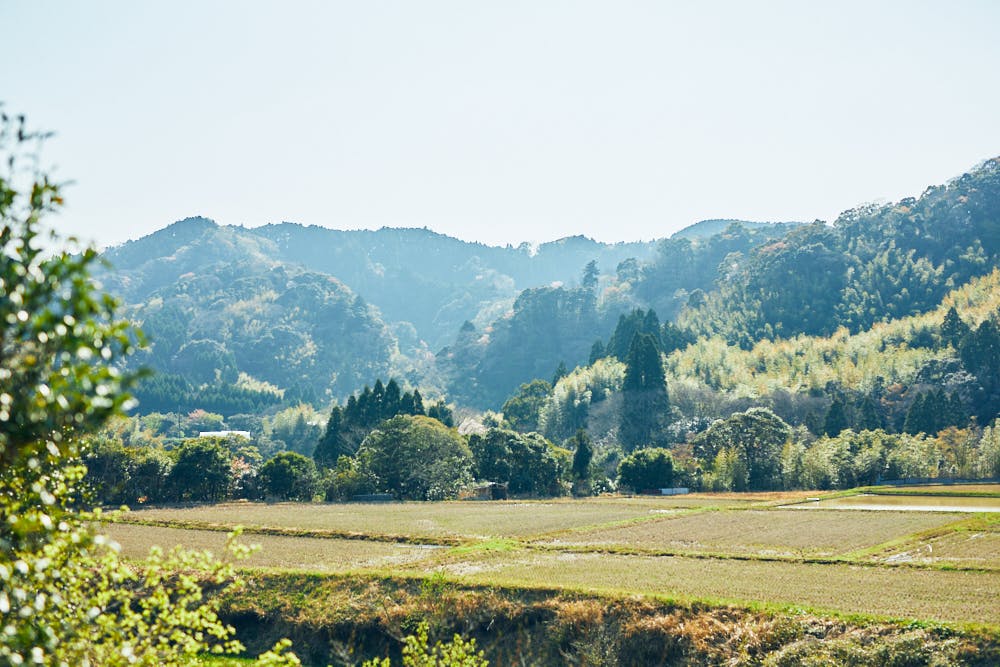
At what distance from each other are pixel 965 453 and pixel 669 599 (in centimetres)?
8497

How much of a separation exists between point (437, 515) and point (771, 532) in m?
28.9

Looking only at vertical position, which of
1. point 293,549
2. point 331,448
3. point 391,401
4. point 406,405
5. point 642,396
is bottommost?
point 331,448

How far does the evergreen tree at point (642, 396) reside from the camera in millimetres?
140750

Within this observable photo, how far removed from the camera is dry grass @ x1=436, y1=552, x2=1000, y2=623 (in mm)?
29953

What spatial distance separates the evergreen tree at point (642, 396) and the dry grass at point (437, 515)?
165 ft

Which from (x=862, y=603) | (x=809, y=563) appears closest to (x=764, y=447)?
(x=809, y=563)

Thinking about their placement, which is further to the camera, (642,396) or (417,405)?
(642,396)

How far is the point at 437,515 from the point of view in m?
71.3

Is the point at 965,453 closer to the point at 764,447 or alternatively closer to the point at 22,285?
the point at 764,447

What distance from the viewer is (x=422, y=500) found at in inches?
3659

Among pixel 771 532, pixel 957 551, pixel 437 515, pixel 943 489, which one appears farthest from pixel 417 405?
pixel 957 551

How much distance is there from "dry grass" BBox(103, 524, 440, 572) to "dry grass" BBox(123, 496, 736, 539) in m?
4.06

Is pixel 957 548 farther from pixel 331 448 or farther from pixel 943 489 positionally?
pixel 331 448

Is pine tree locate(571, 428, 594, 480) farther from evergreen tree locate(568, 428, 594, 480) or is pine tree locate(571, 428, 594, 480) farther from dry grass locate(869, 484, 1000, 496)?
dry grass locate(869, 484, 1000, 496)
